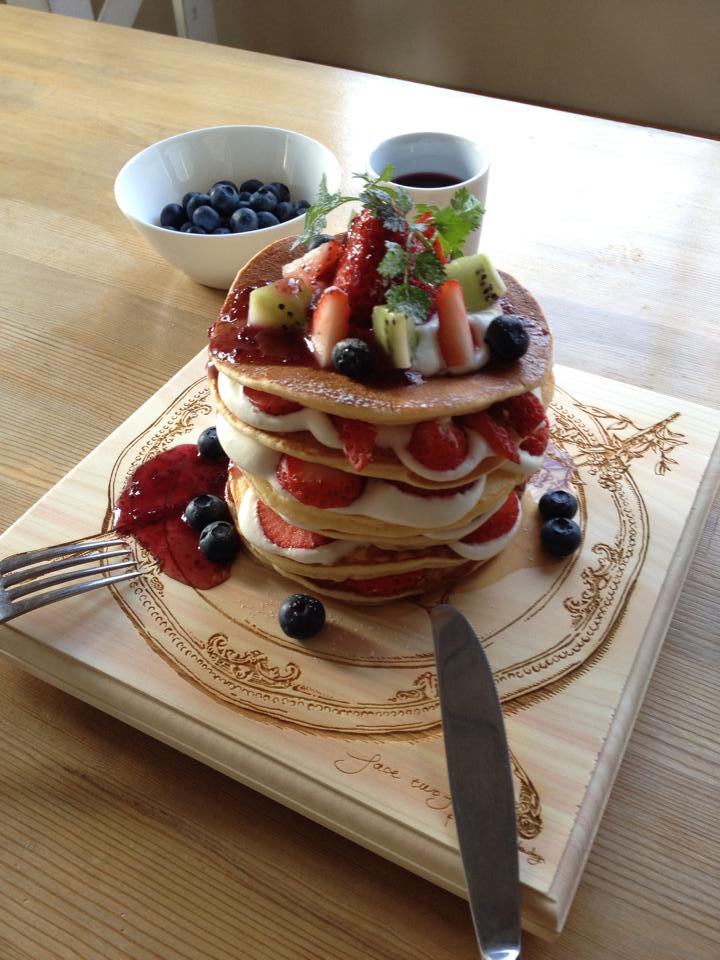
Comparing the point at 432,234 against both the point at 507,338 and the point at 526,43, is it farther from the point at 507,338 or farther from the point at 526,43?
the point at 526,43

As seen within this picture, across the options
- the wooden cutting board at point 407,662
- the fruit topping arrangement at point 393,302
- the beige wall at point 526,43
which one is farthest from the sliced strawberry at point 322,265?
the beige wall at point 526,43

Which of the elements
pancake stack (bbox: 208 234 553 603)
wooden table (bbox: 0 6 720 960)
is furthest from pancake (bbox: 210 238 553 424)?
wooden table (bbox: 0 6 720 960)

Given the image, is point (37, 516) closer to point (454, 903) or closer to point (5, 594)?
point (5, 594)

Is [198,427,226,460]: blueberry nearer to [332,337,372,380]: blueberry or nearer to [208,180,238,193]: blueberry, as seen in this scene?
[332,337,372,380]: blueberry

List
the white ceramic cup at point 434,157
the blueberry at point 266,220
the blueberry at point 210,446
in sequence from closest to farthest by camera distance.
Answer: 1. the blueberry at point 210,446
2. the white ceramic cup at point 434,157
3. the blueberry at point 266,220

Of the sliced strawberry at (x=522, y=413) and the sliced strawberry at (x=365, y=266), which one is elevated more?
the sliced strawberry at (x=365, y=266)

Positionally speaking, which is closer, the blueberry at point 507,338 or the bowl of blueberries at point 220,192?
the blueberry at point 507,338

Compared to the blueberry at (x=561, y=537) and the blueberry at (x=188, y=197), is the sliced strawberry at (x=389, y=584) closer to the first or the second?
the blueberry at (x=561, y=537)

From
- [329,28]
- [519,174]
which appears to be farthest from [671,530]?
[329,28]
